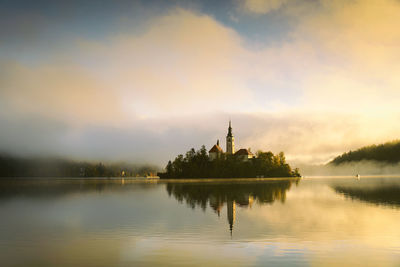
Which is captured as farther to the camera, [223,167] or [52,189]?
[223,167]

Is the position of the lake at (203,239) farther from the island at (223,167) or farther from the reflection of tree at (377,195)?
the island at (223,167)

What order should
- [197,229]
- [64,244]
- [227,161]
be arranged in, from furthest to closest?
[227,161] < [197,229] < [64,244]

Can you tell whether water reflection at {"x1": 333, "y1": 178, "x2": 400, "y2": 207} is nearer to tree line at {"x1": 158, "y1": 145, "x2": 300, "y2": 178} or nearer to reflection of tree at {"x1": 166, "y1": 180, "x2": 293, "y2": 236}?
reflection of tree at {"x1": 166, "y1": 180, "x2": 293, "y2": 236}

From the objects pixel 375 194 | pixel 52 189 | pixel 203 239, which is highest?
pixel 203 239

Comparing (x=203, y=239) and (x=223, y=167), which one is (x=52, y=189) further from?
(x=223, y=167)

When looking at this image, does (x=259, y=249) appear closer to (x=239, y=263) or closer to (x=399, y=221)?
(x=239, y=263)

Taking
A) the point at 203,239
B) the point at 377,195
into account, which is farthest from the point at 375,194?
the point at 203,239

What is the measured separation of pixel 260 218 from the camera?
29.7 meters

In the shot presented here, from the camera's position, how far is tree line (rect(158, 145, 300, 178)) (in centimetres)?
17800

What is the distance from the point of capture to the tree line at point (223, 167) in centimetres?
17800

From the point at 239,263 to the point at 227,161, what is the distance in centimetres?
17106

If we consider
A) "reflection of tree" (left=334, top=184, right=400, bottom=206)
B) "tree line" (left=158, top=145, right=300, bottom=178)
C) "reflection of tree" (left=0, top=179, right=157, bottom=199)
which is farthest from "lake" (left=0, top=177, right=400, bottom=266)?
"tree line" (left=158, top=145, right=300, bottom=178)

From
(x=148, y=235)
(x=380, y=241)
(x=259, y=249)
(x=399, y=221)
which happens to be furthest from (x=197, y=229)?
(x=399, y=221)

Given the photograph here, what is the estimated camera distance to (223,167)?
17962 centimetres
